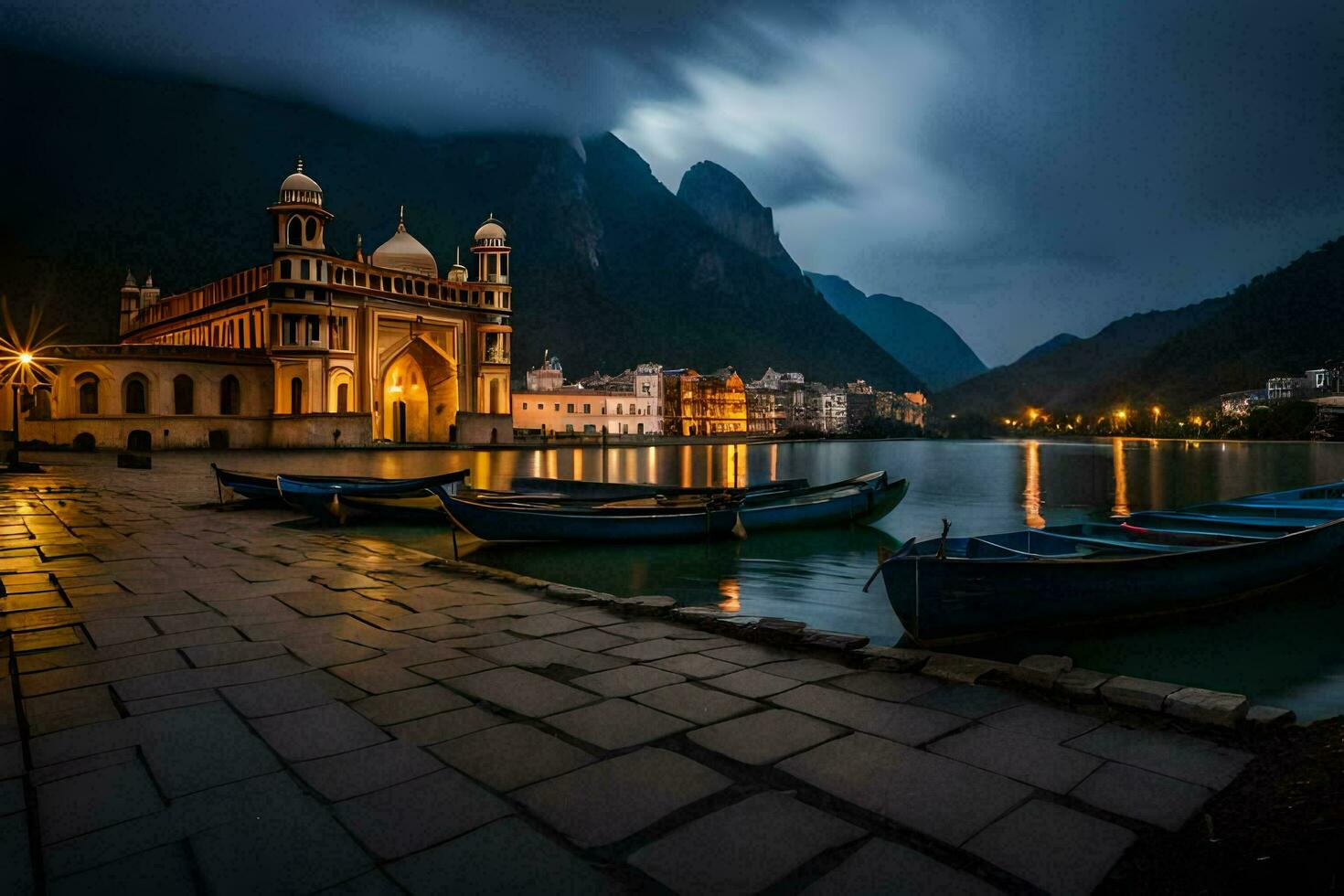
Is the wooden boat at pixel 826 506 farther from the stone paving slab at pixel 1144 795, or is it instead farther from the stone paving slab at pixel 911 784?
the stone paving slab at pixel 1144 795

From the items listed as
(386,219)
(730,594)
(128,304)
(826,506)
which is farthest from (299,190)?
(386,219)

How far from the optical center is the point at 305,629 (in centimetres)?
483

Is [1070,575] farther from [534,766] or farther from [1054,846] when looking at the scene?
[534,766]

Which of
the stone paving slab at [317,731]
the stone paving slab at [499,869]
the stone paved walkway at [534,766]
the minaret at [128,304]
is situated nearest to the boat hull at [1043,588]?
the stone paved walkway at [534,766]

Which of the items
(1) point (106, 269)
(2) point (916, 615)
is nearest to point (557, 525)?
(2) point (916, 615)

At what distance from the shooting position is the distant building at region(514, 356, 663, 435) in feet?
225

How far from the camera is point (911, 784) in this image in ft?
8.65

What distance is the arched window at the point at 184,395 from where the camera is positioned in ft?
134

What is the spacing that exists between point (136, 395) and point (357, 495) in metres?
34.8

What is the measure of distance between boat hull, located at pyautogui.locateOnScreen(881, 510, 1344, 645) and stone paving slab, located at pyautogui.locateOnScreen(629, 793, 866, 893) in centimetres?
364

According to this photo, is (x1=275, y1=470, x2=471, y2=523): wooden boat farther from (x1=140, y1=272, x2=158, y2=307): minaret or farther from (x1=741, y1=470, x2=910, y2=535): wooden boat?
(x1=140, y1=272, x2=158, y2=307): minaret

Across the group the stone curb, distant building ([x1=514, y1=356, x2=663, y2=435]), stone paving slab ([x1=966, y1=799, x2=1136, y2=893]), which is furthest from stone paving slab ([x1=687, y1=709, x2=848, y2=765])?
distant building ([x1=514, y1=356, x2=663, y2=435])

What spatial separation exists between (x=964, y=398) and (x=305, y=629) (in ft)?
600

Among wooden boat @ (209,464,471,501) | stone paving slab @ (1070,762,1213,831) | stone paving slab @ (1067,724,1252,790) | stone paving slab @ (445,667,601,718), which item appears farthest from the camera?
wooden boat @ (209,464,471,501)
